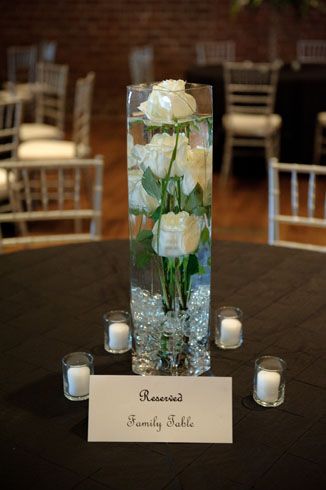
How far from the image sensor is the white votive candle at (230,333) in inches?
54.6

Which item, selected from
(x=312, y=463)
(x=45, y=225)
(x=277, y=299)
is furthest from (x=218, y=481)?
(x=45, y=225)

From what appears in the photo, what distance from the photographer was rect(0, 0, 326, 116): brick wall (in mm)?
7086

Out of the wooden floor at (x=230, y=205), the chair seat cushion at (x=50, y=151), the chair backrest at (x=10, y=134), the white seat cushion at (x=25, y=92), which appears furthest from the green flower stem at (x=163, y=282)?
the white seat cushion at (x=25, y=92)

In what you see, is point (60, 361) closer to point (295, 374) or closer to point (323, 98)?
point (295, 374)

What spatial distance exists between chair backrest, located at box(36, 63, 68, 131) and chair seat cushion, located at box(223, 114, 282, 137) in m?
1.17

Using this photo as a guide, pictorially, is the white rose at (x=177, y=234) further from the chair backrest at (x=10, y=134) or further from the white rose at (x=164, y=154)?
the chair backrest at (x=10, y=134)

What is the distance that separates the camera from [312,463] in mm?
1058

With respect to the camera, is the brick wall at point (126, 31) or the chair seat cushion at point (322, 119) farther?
the brick wall at point (126, 31)

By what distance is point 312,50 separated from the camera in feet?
23.1

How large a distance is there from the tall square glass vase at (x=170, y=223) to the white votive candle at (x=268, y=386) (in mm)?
127

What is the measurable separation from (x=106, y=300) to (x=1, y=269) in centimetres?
33

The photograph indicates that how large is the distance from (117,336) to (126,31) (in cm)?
638

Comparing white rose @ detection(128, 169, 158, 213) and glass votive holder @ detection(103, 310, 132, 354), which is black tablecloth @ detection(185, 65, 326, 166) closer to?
glass votive holder @ detection(103, 310, 132, 354)

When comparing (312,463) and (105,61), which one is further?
(105,61)
